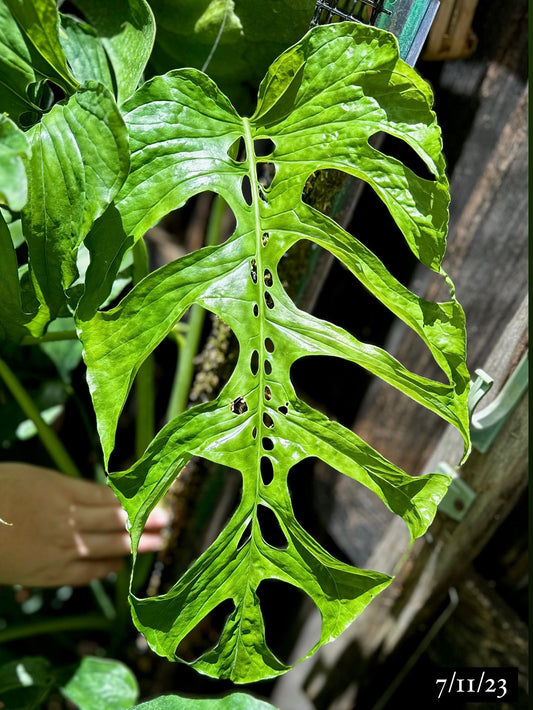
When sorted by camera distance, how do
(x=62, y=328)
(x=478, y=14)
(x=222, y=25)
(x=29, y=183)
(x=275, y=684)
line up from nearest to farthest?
(x=29, y=183)
(x=222, y=25)
(x=478, y=14)
(x=62, y=328)
(x=275, y=684)

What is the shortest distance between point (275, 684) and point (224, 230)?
0.98 m

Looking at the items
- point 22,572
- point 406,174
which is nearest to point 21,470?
point 22,572

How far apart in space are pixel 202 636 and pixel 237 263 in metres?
0.93

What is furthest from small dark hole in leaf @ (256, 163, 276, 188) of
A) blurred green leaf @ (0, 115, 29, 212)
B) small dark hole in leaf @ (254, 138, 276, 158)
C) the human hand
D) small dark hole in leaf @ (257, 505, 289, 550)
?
small dark hole in leaf @ (257, 505, 289, 550)

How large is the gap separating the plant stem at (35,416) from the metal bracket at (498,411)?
23.1 inches

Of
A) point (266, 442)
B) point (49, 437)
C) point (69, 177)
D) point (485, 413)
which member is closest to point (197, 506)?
point (49, 437)

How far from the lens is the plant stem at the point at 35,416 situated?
0.88 meters

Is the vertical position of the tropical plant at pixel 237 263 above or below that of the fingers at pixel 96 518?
above

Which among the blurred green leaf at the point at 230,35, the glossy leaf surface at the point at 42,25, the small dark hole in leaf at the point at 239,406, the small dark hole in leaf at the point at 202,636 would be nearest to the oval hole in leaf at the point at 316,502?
the small dark hole in leaf at the point at 202,636

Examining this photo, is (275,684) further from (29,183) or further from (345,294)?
(29,183)

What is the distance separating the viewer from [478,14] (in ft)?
3.01

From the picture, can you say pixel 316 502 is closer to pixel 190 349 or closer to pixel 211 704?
pixel 190 349

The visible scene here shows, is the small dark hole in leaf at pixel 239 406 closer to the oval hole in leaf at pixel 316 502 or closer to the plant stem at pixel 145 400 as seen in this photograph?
the plant stem at pixel 145 400

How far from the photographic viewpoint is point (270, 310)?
0.66m
